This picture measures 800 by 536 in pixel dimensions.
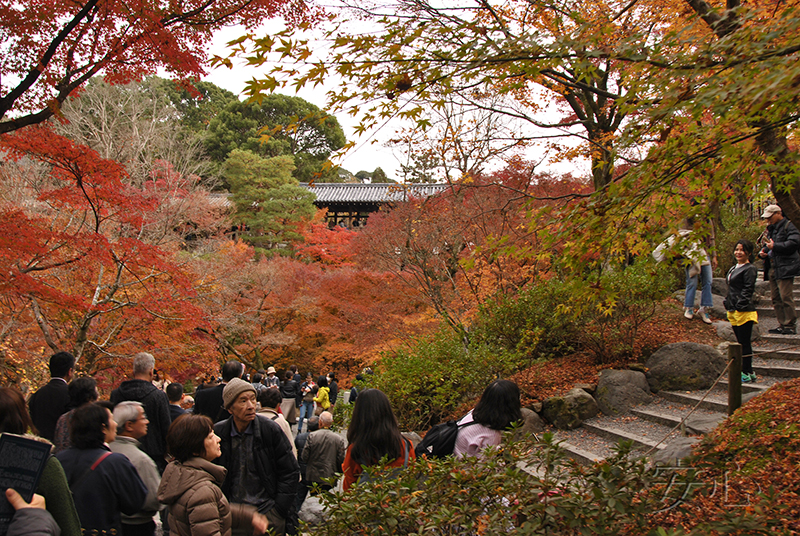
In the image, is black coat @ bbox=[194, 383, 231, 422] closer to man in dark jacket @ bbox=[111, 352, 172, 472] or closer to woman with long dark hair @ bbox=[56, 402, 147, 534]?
man in dark jacket @ bbox=[111, 352, 172, 472]

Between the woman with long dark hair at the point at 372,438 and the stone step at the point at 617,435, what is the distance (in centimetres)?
322

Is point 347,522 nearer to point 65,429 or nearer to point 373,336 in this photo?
point 65,429

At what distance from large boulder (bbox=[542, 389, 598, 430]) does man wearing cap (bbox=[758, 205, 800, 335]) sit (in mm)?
2996

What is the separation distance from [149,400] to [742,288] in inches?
249

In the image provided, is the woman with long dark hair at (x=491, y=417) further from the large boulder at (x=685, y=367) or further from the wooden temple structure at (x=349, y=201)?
the wooden temple structure at (x=349, y=201)

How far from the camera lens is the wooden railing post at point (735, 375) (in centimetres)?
426

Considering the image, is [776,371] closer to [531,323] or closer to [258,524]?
[531,323]

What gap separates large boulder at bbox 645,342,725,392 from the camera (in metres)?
6.26

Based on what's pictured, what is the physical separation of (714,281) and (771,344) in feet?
9.92

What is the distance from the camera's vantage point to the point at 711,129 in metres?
2.63

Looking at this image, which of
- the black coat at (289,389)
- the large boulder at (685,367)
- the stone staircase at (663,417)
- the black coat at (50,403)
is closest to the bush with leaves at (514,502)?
the black coat at (50,403)

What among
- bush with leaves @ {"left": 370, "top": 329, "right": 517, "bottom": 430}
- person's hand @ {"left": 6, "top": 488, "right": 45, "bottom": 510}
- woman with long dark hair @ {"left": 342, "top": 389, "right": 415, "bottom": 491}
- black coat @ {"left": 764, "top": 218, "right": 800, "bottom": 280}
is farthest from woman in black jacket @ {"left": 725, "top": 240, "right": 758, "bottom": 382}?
Result: person's hand @ {"left": 6, "top": 488, "right": 45, "bottom": 510}

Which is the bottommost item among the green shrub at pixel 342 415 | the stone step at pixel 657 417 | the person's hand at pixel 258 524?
the green shrub at pixel 342 415

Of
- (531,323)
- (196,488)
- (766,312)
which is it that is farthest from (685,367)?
(196,488)
